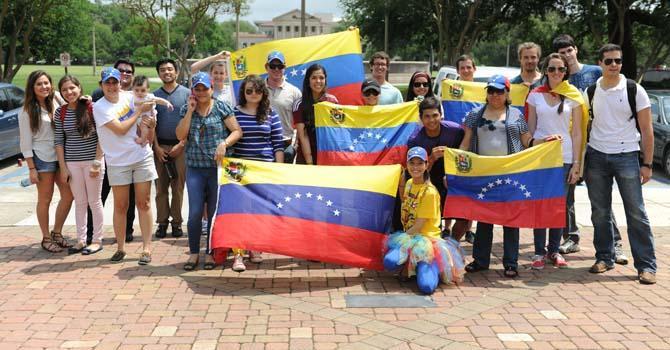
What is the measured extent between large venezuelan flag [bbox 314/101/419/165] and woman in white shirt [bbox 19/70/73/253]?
2758 millimetres

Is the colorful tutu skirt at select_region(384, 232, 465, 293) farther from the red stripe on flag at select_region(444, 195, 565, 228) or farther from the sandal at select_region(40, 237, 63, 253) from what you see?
the sandal at select_region(40, 237, 63, 253)

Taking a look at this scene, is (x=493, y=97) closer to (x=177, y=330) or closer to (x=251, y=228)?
(x=251, y=228)

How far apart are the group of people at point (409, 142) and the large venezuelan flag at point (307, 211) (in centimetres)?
22

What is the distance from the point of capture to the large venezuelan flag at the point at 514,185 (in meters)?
6.10

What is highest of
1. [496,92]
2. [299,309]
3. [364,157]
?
[496,92]

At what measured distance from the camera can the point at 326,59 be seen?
8195 millimetres

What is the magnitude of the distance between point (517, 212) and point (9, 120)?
36.0ft

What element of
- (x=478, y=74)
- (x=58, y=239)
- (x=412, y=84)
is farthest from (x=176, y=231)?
(x=478, y=74)

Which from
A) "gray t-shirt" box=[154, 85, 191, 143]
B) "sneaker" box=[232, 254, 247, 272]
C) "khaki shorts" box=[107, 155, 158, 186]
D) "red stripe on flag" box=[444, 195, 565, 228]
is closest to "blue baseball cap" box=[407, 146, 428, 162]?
Answer: "red stripe on flag" box=[444, 195, 565, 228]

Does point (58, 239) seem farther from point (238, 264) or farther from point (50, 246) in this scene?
point (238, 264)

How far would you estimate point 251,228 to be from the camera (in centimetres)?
600

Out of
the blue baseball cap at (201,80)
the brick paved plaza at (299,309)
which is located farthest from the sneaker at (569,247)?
the blue baseball cap at (201,80)

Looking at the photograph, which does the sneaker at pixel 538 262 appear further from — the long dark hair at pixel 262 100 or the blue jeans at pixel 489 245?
the long dark hair at pixel 262 100

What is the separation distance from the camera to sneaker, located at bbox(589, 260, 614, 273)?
6383 millimetres
